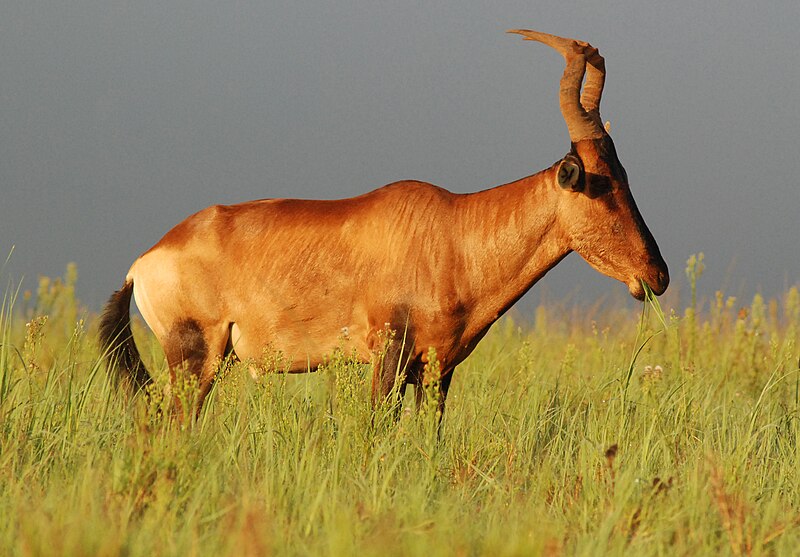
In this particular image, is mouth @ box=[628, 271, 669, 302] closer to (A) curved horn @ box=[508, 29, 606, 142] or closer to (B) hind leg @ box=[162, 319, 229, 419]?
(A) curved horn @ box=[508, 29, 606, 142]

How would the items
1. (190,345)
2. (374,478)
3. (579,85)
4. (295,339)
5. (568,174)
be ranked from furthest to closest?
(190,345)
(295,339)
(579,85)
(568,174)
(374,478)

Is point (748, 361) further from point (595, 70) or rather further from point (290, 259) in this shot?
point (290, 259)

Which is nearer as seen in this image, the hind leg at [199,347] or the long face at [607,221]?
the long face at [607,221]

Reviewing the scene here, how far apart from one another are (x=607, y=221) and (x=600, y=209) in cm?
9

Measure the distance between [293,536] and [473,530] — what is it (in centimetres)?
76

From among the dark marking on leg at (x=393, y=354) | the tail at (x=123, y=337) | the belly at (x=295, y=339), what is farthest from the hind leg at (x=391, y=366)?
the tail at (x=123, y=337)

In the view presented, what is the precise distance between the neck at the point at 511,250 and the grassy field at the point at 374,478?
73 centimetres

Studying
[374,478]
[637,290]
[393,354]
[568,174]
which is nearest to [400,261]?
[393,354]

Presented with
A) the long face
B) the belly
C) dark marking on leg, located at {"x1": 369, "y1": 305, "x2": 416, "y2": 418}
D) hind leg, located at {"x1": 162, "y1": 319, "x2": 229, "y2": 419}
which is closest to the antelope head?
the long face

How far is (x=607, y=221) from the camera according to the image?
641 cm

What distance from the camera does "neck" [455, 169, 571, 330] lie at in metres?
6.56

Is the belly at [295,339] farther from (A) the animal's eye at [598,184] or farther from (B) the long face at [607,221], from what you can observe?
(A) the animal's eye at [598,184]

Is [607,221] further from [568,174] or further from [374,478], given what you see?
[374,478]

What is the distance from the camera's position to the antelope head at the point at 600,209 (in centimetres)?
643
